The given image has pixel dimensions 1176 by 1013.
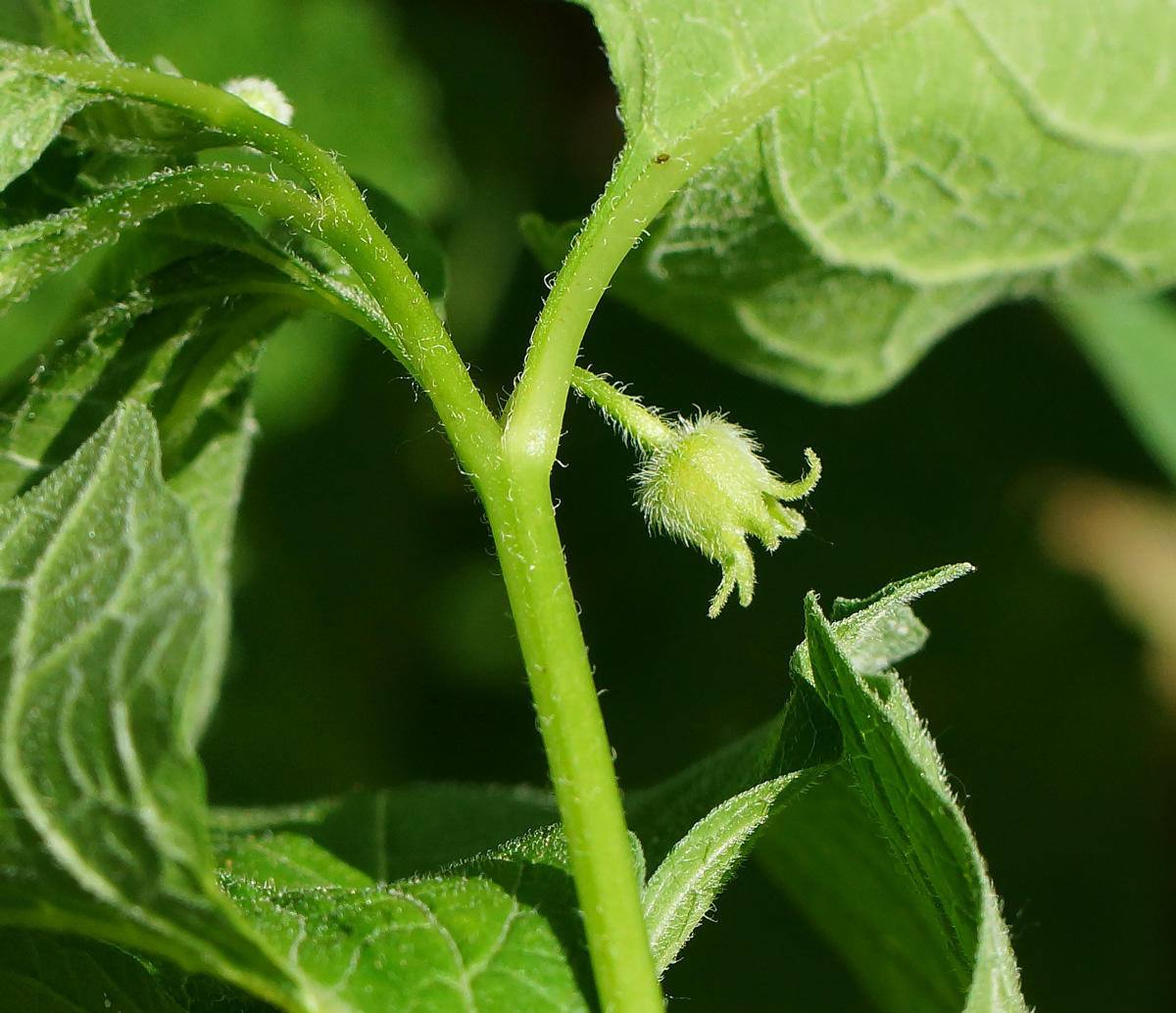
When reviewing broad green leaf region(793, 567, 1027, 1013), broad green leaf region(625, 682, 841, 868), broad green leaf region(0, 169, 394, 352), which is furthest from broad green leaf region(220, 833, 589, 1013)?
broad green leaf region(0, 169, 394, 352)

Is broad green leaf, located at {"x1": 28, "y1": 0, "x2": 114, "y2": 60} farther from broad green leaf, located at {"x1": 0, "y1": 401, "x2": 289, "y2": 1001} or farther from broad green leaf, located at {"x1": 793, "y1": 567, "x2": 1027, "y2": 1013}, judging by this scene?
broad green leaf, located at {"x1": 793, "y1": 567, "x2": 1027, "y2": 1013}

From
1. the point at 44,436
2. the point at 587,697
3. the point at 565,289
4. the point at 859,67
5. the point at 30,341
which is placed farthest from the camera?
the point at 30,341

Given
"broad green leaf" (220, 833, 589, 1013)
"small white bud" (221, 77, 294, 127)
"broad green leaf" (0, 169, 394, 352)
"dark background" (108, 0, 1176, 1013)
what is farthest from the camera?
"dark background" (108, 0, 1176, 1013)

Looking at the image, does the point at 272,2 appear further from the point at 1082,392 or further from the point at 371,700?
the point at 1082,392

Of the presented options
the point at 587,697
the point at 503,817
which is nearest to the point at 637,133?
the point at 587,697

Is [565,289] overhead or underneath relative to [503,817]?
overhead

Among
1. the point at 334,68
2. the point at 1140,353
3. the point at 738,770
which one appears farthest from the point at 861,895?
the point at 334,68

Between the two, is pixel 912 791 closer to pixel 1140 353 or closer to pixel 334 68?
pixel 1140 353
